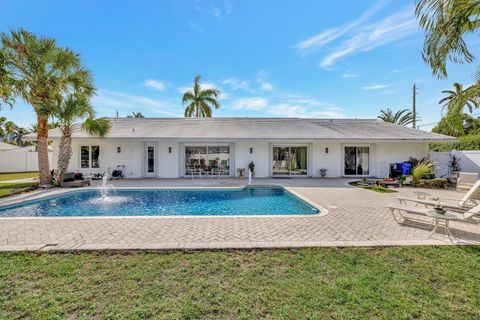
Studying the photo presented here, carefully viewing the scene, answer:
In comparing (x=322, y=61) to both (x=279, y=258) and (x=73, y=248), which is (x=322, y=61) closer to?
(x=279, y=258)

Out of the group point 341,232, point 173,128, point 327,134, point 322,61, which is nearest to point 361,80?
point 322,61

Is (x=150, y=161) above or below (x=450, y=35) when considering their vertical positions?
below

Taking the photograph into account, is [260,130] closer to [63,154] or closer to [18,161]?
[63,154]

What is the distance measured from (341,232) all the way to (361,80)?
18.9 m

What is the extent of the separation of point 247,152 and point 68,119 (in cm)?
1215

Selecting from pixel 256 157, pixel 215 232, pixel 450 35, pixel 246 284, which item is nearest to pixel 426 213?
pixel 450 35

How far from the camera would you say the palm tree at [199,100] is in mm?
32781

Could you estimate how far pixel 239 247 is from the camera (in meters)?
4.80

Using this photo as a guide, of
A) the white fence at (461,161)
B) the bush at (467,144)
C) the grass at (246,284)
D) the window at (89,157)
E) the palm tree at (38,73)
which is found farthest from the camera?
the bush at (467,144)

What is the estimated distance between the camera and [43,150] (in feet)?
45.9

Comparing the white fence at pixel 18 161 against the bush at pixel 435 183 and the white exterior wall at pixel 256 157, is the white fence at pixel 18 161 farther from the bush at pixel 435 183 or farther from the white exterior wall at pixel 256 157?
the bush at pixel 435 183

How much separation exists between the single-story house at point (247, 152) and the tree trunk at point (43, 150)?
10.6ft

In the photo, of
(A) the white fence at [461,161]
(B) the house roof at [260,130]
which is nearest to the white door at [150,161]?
(B) the house roof at [260,130]

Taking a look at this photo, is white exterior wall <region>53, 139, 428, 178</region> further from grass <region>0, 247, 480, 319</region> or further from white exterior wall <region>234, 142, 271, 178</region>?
grass <region>0, 247, 480, 319</region>
